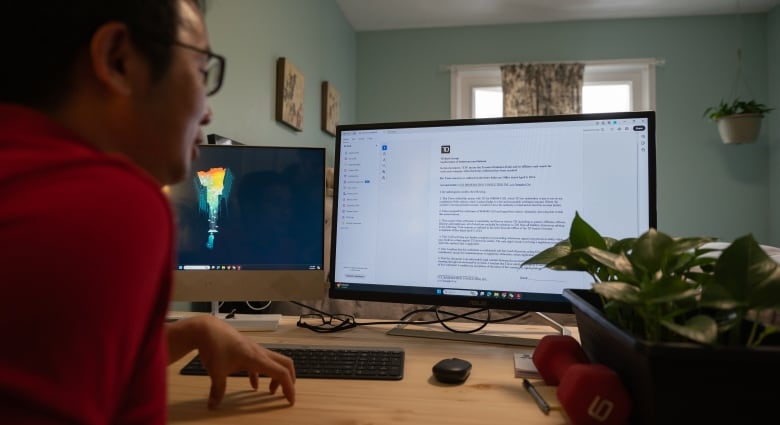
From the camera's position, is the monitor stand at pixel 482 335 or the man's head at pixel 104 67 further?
the monitor stand at pixel 482 335

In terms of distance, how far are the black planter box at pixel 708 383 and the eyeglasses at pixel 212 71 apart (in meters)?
0.50

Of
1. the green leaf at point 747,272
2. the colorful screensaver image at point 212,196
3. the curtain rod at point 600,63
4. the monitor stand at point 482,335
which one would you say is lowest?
the monitor stand at point 482,335

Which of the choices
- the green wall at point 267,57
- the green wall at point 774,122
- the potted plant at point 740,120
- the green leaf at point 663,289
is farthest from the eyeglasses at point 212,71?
the green wall at point 774,122

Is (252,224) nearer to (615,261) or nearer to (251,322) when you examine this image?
(251,322)

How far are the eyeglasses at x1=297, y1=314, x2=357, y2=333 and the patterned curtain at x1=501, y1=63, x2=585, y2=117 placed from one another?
3.09 metres

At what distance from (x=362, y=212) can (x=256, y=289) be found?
0.97ft

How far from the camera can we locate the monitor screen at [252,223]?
1.04 meters

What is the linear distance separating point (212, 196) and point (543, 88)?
3.38m

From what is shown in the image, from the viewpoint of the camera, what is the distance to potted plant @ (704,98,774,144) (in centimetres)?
326

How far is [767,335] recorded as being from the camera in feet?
1.64

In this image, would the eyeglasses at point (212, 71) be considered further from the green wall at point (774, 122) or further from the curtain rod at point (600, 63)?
the green wall at point (774, 122)

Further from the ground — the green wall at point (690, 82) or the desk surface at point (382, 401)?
the green wall at point (690, 82)

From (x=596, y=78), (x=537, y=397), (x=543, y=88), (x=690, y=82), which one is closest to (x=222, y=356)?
(x=537, y=397)

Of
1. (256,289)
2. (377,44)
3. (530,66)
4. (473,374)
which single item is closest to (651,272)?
(473,374)
